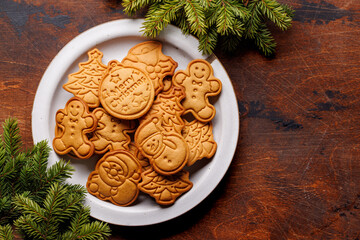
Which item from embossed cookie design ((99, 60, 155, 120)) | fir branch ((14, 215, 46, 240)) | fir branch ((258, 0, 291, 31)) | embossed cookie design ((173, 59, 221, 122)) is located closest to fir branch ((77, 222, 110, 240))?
fir branch ((14, 215, 46, 240))

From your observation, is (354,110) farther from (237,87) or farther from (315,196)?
(237,87)

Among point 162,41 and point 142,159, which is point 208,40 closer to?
point 162,41

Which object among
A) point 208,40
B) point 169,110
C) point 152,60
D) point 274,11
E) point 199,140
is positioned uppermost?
point 274,11

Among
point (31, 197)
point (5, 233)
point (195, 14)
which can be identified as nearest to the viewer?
→ point (5, 233)

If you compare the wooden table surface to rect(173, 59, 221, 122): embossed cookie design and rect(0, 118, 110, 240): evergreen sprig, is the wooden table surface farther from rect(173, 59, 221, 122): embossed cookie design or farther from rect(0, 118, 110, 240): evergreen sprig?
rect(0, 118, 110, 240): evergreen sprig

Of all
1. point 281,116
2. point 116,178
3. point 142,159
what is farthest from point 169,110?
point 281,116

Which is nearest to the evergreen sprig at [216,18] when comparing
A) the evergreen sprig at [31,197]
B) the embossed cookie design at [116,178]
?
the embossed cookie design at [116,178]

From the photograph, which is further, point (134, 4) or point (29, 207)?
point (134, 4)
